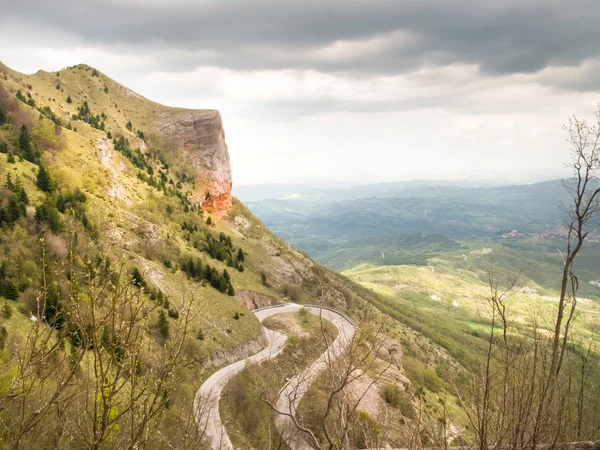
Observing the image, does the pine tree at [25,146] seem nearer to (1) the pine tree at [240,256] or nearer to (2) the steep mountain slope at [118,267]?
(2) the steep mountain slope at [118,267]

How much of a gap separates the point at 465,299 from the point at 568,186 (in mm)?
207828

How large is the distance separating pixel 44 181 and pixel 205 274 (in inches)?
973

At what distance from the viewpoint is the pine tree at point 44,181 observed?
45438mm

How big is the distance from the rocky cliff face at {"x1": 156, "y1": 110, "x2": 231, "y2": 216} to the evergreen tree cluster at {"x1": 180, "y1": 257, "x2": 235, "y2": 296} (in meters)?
39.7

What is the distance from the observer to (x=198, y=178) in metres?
97.8

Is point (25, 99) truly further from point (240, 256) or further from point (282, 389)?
point (282, 389)

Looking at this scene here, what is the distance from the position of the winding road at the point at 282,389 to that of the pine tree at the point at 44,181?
3171 cm

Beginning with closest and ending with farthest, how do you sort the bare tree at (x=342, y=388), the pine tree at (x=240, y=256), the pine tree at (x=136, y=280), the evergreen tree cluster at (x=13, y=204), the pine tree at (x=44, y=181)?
the pine tree at (x=136, y=280) < the bare tree at (x=342, y=388) < the evergreen tree cluster at (x=13, y=204) < the pine tree at (x=44, y=181) < the pine tree at (x=240, y=256)

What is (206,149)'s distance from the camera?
105 m

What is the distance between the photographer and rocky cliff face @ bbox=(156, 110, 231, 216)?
322ft

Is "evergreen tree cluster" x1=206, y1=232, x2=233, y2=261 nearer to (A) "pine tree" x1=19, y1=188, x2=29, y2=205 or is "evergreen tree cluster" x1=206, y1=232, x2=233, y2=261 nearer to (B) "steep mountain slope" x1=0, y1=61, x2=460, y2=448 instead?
(B) "steep mountain slope" x1=0, y1=61, x2=460, y2=448

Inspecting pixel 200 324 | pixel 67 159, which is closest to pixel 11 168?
pixel 67 159

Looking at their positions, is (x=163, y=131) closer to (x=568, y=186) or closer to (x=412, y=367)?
(x=412, y=367)

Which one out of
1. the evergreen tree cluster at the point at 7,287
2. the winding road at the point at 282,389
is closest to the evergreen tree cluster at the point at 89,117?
the winding road at the point at 282,389
